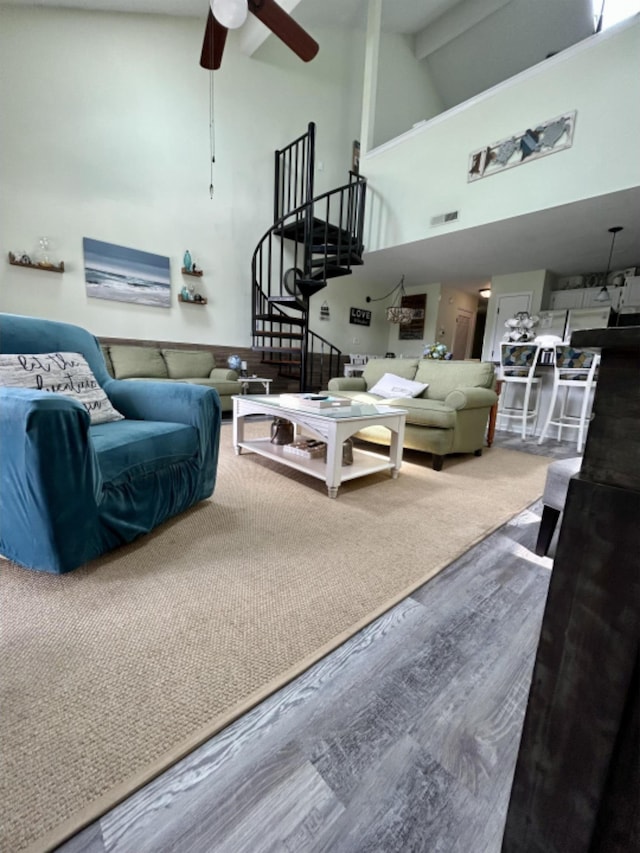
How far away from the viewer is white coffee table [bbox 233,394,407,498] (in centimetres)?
190

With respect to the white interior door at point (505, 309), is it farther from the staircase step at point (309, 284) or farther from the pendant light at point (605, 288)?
the staircase step at point (309, 284)

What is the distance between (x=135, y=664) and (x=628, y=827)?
939 millimetres

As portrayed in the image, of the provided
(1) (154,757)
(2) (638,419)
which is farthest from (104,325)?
(2) (638,419)

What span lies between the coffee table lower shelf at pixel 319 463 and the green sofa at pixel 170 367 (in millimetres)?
1297

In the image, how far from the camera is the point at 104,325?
12.5 feet

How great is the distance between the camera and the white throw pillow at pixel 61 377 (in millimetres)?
1326

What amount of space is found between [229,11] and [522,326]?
4311 mm

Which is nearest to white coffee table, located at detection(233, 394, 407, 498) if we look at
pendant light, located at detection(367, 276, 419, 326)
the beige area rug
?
the beige area rug

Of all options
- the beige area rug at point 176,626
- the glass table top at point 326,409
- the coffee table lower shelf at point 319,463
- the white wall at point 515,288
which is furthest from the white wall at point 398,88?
the beige area rug at point 176,626

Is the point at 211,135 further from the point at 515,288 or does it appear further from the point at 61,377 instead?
the point at 515,288

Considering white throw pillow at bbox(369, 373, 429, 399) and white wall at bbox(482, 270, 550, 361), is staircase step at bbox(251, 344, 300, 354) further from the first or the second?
white wall at bbox(482, 270, 550, 361)

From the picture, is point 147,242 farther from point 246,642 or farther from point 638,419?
point 638,419

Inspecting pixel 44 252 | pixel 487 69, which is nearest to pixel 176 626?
pixel 44 252

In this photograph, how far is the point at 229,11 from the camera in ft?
6.96
